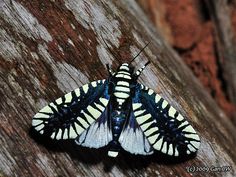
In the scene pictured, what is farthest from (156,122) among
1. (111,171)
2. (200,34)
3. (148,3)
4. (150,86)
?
(200,34)

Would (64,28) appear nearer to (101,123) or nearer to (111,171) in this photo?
(101,123)

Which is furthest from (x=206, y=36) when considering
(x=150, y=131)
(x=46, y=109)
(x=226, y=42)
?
(x=46, y=109)

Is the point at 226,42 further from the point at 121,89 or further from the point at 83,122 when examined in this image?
the point at 83,122

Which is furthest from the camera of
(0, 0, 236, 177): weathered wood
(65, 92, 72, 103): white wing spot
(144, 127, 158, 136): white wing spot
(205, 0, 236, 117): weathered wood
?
(205, 0, 236, 117): weathered wood

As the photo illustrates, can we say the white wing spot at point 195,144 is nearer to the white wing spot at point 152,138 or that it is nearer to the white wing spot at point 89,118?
the white wing spot at point 152,138

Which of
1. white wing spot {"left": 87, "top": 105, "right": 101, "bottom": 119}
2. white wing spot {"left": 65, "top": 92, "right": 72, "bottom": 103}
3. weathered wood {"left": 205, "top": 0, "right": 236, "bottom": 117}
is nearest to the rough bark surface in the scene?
weathered wood {"left": 205, "top": 0, "right": 236, "bottom": 117}

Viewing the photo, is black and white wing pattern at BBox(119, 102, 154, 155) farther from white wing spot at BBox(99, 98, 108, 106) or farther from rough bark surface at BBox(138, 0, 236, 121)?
rough bark surface at BBox(138, 0, 236, 121)
